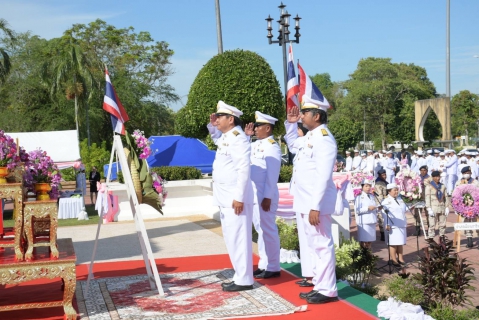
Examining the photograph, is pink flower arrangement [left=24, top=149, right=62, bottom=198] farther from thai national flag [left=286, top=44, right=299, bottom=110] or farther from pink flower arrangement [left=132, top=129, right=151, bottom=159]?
thai national flag [left=286, top=44, right=299, bottom=110]

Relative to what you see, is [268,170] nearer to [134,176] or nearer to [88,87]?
[134,176]

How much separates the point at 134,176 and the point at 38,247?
1.48 metres

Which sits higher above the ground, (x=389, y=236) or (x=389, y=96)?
(x=389, y=96)

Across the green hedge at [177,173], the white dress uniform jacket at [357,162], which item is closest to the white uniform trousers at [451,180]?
the white dress uniform jacket at [357,162]

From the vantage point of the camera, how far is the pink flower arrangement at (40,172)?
6.86 meters

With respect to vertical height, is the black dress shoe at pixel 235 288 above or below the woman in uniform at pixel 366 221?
below

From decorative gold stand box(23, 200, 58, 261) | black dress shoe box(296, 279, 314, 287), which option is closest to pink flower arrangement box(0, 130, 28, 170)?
decorative gold stand box(23, 200, 58, 261)

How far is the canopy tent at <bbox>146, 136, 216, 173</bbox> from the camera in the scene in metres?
21.2

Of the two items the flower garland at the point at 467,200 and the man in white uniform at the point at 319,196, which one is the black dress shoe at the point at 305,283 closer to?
the man in white uniform at the point at 319,196

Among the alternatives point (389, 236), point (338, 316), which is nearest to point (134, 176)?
point (338, 316)

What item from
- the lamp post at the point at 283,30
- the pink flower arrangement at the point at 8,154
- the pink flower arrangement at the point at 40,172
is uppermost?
the lamp post at the point at 283,30

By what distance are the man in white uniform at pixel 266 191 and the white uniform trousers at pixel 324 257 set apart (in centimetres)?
145

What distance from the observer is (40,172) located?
6.96 metres

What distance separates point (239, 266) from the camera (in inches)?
288
